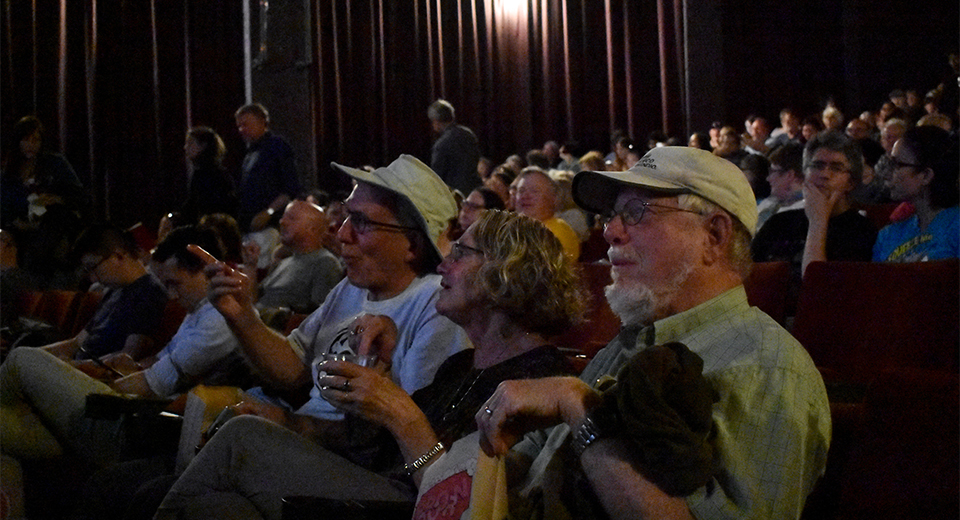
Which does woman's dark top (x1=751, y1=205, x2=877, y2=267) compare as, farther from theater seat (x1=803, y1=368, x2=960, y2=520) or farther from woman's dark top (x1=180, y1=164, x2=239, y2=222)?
woman's dark top (x1=180, y1=164, x2=239, y2=222)

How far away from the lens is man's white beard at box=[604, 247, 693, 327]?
5.16 ft

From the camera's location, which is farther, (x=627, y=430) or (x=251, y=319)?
(x=251, y=319)

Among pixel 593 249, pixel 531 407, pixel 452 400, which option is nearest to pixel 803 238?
pixel 593 249

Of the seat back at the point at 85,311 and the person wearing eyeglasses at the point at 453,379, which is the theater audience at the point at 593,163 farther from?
the person wearing eyeglasses at the point at 453,379

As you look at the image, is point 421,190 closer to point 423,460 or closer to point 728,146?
point 423,460

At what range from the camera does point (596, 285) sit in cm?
321

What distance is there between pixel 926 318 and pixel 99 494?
6.78 feet

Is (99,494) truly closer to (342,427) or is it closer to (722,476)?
(342,427)

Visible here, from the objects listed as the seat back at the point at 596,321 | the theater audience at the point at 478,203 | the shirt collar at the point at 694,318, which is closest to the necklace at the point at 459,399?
the shirt collar at the point at 694,318

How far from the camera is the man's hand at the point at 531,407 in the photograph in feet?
3.97

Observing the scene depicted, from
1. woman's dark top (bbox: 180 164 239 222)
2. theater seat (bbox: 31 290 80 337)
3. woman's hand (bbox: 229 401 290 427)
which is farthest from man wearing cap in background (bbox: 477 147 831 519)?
woman's dark top (bbox: 180 164 239 222)

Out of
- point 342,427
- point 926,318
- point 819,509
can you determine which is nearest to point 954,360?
point 926,318

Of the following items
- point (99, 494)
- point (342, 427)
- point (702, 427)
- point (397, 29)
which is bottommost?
point (99, 494)

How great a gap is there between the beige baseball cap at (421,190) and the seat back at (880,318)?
3.15 feet
